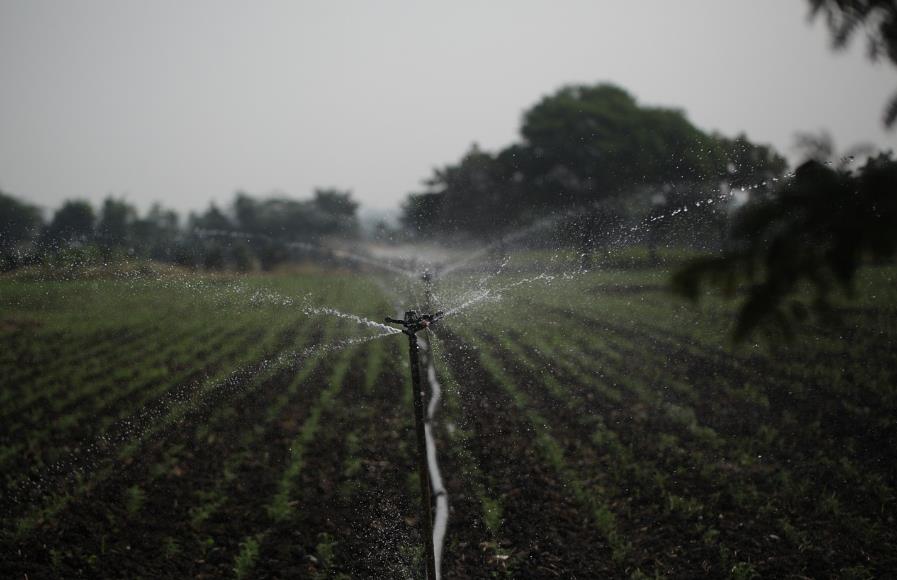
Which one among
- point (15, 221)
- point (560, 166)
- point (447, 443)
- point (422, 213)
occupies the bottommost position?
point (447, 443)

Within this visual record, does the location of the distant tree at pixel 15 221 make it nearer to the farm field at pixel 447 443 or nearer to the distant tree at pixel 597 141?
the farm field at pixel 447 443

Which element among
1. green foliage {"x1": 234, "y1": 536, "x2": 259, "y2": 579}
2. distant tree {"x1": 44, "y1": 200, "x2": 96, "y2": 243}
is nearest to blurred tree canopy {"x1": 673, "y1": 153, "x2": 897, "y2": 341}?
green foliage {"x1": 234, "y1": 536, "x2": 259, "y2": 579}

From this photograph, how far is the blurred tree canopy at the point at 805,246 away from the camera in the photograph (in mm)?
1131

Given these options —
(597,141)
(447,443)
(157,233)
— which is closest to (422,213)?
(597,141)

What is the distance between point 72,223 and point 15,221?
1.87ft

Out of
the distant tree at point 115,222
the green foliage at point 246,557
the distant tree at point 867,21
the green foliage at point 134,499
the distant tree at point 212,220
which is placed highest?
the distant tree at point 212,220

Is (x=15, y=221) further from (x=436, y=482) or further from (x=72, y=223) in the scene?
(x=436, y=482)

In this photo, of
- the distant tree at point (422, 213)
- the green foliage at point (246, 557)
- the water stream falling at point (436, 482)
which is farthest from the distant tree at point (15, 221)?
the distant tree at point (422, 213)

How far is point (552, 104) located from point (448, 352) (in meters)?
18.1

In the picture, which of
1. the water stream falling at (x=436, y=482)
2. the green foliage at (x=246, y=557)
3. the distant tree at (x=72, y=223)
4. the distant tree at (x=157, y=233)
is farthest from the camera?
the distant tree at (x=157, y=233)

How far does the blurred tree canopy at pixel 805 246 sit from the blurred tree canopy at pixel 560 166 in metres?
15.2

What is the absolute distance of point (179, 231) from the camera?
986 cm

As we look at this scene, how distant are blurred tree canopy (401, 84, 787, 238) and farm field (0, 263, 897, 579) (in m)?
8.76

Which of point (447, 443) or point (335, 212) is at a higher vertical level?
point (335, 212)
